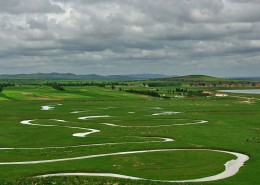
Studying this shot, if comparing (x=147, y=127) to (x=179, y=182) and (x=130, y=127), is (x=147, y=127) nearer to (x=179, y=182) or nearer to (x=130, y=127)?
(x=130, y=127)

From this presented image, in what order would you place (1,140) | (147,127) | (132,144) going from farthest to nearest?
(147,127), (1,140), (132,144)

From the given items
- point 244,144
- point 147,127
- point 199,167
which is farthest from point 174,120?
point 199,167

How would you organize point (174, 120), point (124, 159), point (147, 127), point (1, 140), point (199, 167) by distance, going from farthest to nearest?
point (174, 120), point (147, 127), point (1, 140), point (124, 159), point (199, 167)

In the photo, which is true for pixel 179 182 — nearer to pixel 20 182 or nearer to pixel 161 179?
pixel 161 179

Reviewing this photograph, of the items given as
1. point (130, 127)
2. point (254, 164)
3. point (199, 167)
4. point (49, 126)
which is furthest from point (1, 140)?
point (254, 164)

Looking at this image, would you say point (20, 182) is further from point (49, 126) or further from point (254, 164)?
point (49, 126)

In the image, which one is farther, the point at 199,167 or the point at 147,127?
the point at 147,127

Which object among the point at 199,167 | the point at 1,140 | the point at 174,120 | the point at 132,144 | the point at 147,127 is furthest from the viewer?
the point at 174,120

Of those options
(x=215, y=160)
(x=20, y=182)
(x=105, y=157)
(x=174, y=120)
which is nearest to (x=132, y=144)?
(x=105, y=157)

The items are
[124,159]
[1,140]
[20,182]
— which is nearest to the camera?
[20,182]
